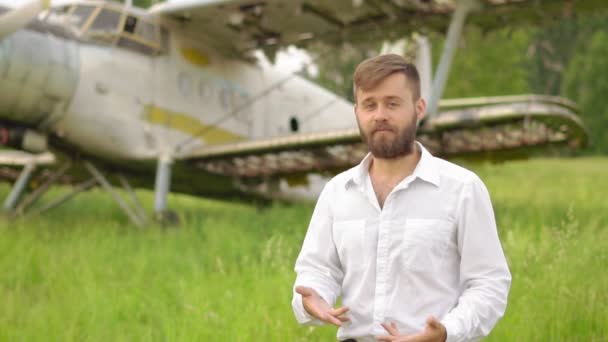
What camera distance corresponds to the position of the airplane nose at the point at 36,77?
6.20m

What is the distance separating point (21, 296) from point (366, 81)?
3.06 metres

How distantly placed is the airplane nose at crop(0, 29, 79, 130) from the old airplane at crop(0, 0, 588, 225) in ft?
0.04

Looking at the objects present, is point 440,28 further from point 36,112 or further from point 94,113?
point 36,112

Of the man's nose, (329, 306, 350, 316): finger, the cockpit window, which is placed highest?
the man's nose

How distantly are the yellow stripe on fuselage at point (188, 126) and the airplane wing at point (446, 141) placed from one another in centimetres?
41

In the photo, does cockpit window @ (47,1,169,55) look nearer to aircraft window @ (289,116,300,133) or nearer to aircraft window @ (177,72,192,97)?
aircraft window @ (177,72,192,97)

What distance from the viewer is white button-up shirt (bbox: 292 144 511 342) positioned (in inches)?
61.0

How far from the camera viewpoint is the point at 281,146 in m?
7.46

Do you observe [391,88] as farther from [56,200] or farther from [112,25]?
[56,200]

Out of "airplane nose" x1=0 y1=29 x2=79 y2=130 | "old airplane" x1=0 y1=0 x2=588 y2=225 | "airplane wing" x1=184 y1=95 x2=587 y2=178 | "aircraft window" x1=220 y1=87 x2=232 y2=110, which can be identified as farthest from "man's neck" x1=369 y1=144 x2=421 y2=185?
"aircraft window" x1=220 y1=87 x2=232 y2=110

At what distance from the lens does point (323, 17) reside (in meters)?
8.20

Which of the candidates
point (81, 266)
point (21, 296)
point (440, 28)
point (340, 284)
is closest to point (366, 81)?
point (340, 284)

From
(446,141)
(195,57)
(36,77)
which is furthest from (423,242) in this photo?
(195,57)

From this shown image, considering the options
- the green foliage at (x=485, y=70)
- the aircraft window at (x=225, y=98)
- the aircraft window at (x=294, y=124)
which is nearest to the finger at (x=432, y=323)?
the aircraft window at (x=225, y=98)
